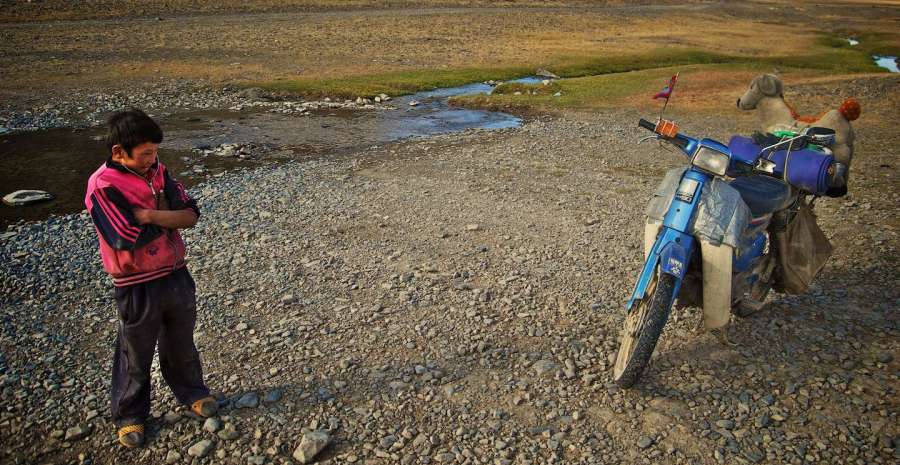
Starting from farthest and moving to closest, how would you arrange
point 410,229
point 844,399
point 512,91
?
point 512,91
point 410,229
point 844,399

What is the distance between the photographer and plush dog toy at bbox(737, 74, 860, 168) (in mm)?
6336

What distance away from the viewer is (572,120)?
66.1ft

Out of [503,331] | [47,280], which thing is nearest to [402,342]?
[503,331]

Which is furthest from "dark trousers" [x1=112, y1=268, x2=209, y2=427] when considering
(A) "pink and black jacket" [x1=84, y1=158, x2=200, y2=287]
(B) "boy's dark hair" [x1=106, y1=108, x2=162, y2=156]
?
(B) "boy's dark hair" [x1=106, y1=108, x2=162, y2=156]

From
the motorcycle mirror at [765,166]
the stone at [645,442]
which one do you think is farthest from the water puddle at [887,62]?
the stone at [645,442]

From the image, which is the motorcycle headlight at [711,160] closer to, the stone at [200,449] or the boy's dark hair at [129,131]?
the boy's dark hair at [129,131]

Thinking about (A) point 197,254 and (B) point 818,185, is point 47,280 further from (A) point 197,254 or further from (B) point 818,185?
(B) point 818,185

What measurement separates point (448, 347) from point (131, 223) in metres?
3.42

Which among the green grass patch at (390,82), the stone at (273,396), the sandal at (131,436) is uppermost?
the green grass patch at (390,82)

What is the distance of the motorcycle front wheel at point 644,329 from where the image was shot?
16.4 ft

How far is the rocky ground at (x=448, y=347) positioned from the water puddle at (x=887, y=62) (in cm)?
3764

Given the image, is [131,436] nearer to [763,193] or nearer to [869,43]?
[763,193]

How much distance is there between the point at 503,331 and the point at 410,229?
3.73 meters

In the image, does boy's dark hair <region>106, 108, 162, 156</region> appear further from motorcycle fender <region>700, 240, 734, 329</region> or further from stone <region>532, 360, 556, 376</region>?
motorcycle fender <region>700, 240, 734, 329</region>
